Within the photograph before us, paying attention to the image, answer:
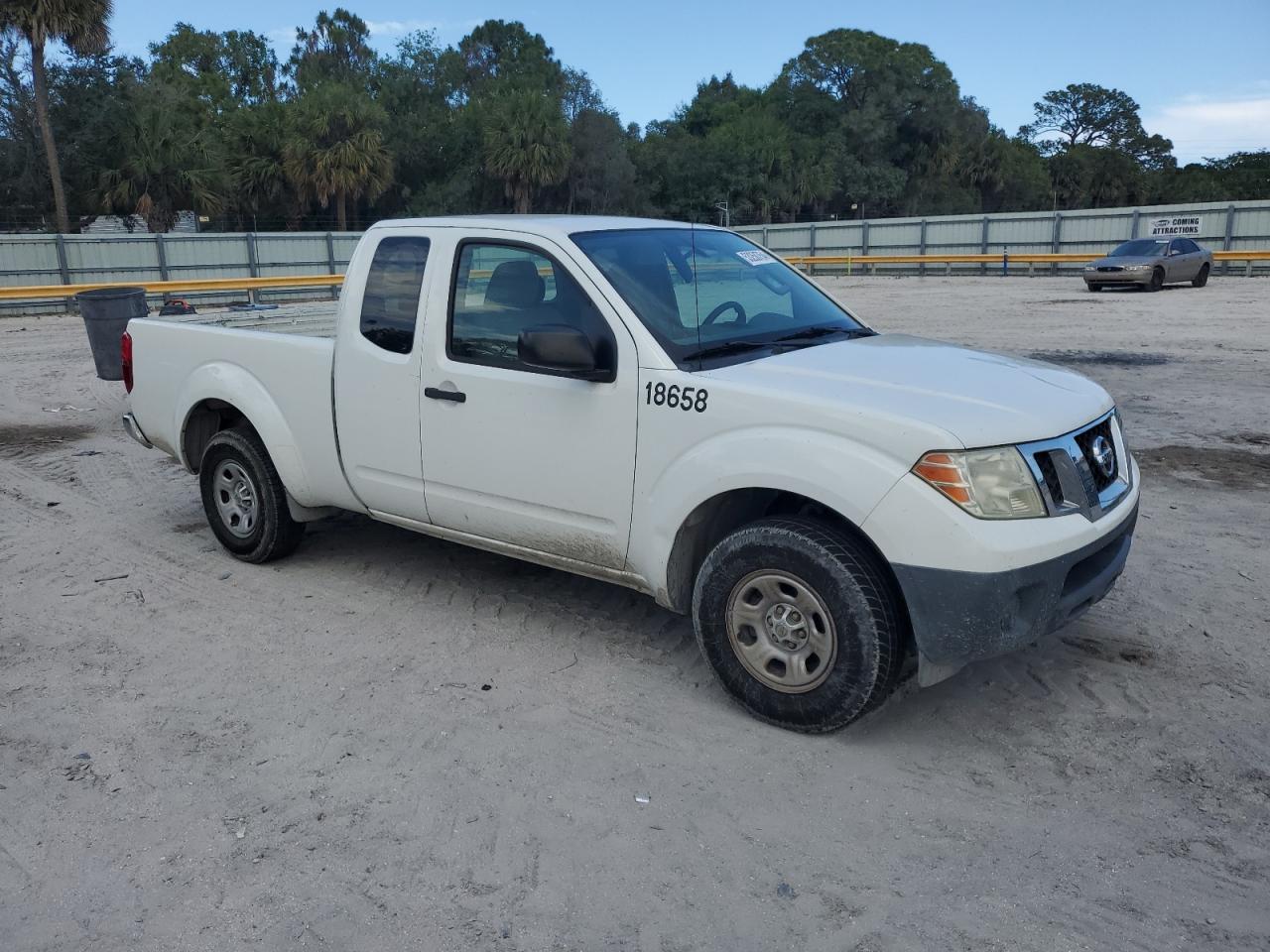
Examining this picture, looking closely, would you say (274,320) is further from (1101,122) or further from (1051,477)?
(1101,122)

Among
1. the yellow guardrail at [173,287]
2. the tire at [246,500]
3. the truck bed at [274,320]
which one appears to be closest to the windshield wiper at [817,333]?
the truck bed at [274,320]

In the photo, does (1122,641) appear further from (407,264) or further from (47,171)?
(47,171)

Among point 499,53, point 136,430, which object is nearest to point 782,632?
point 136,430

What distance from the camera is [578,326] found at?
4.45m

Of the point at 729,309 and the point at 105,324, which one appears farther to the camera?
the point at 105,324

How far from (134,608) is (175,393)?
56.3 inches

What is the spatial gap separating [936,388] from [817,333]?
1.01 meters

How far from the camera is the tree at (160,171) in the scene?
130 ft

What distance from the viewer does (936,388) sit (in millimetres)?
3926

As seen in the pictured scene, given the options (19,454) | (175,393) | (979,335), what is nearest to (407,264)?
(175,393)

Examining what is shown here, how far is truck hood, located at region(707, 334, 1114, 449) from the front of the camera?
367 centimetres

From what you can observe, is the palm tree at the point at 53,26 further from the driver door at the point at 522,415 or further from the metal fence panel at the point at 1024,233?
the driver door at the point at 522,415

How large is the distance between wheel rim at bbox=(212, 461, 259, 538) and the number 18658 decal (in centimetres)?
283

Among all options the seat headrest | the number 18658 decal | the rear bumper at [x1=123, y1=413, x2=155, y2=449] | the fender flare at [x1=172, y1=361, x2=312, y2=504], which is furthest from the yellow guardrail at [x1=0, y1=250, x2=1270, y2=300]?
the number 18658 decal
